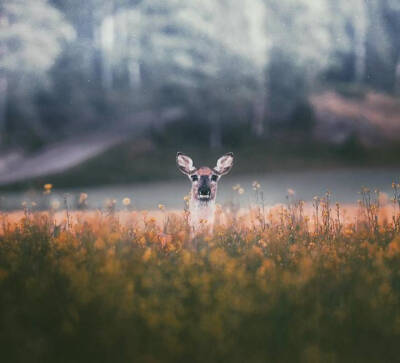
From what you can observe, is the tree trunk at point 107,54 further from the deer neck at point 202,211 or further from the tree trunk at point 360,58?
the tree trunk at point 360,58

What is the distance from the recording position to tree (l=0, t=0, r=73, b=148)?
825 centimetres

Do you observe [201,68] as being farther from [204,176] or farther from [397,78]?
[204,176]

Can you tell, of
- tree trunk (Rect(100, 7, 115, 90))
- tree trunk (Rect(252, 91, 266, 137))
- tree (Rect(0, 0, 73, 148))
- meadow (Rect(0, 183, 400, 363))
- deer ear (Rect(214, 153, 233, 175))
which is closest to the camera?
meadow (Rect(0, 183, 400, 363))

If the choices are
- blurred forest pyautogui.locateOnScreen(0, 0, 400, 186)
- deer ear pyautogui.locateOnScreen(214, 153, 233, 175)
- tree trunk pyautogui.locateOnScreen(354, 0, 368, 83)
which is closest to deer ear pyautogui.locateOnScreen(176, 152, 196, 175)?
deer ear pyautogui.locateOnScreen(214, 153, 233, 175)

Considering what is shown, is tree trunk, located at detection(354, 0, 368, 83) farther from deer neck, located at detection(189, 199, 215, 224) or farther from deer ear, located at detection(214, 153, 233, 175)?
deer neck, located at detection(189, 199, 215, 224)

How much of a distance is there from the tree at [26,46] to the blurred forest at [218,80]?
0.26 ft

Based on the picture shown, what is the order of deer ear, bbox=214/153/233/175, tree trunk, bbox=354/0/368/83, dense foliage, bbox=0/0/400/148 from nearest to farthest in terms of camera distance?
deer ear, bbox=214/153/233/175 < dense foliage, bbox=0/0/400/148 < tree trunk, bbox=354/0/368/83

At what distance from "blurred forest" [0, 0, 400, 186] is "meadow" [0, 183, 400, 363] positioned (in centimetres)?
747

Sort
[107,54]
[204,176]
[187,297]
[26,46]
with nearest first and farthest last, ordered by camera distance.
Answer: [187,297], [204,176], [26,46], [107,54]

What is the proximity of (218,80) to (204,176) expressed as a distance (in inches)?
501

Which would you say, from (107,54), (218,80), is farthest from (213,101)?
(107,54)

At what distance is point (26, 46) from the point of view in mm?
10688

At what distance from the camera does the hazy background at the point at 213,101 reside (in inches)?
561

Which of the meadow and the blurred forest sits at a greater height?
the blurred forest
